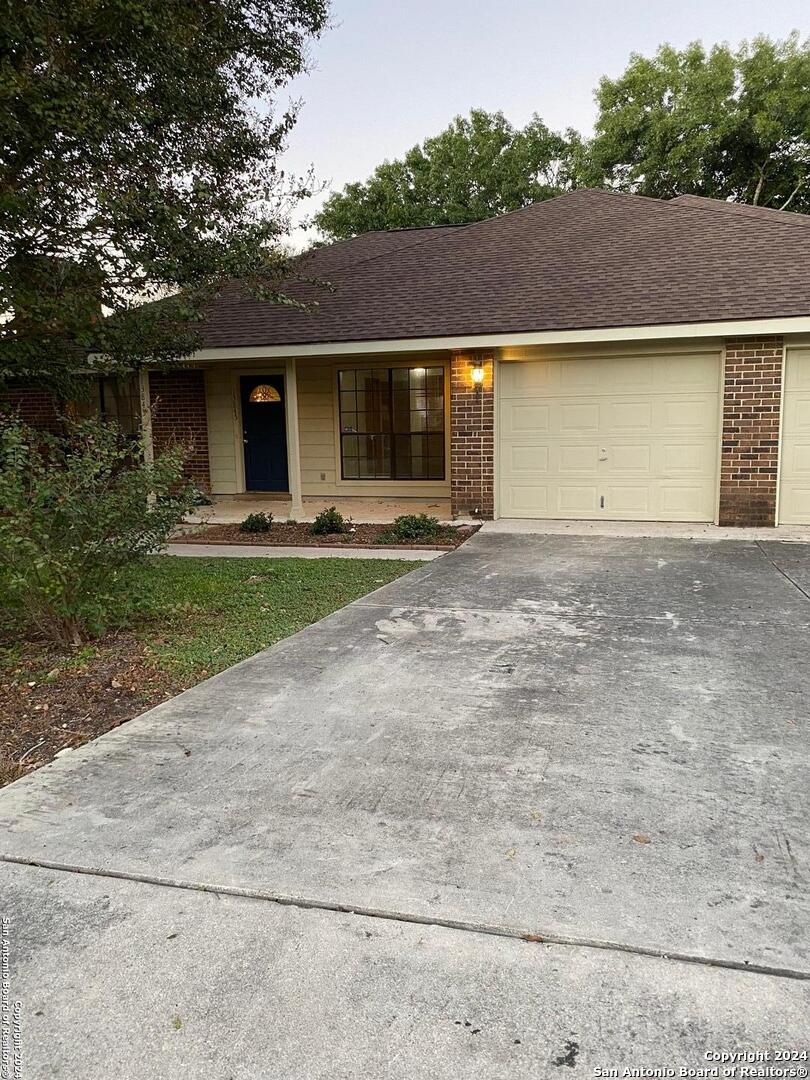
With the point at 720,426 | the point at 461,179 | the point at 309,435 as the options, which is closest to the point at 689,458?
the point at 720,426

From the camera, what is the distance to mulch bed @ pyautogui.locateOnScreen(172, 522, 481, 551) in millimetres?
9172

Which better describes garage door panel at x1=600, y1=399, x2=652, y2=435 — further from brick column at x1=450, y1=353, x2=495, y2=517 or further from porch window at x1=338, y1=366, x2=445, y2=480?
porch window at x1=338, y1=366, x2=445, y2=480

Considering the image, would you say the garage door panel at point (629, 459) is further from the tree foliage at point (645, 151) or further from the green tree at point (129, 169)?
the tree foliage at point (645, 151)

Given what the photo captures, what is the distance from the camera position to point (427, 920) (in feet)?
7.28

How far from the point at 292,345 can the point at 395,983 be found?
31.6 ft

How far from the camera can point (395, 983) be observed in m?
1.97

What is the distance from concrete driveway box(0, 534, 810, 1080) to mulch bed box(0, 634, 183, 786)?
21cm

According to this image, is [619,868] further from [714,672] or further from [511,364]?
[511,364]

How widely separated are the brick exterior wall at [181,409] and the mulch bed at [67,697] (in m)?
8.87

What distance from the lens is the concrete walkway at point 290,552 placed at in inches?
336

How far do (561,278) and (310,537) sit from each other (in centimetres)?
526

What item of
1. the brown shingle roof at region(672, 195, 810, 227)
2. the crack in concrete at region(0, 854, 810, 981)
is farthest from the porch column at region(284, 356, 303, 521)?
the crack in concrete at region(0, 854, 810, 981)

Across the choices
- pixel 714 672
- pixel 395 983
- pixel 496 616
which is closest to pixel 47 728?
pixel 395 983

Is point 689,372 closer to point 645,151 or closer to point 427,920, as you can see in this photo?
point 427,920
